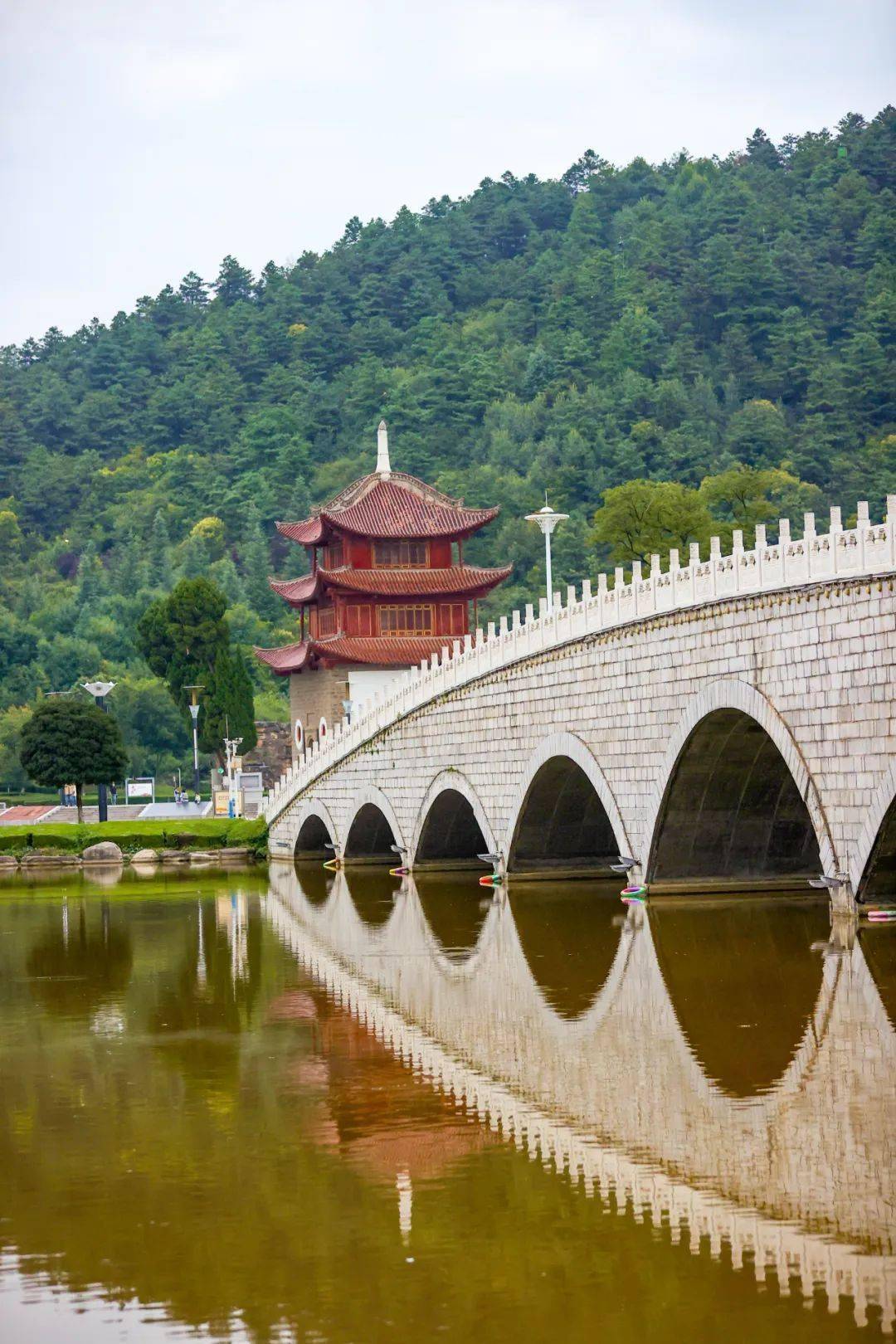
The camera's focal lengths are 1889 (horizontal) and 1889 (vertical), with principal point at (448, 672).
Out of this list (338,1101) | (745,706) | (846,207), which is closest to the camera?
(338,1101)

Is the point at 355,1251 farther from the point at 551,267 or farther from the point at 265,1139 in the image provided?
the point at 551,267

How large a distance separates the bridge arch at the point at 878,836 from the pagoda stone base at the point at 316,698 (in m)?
28.2

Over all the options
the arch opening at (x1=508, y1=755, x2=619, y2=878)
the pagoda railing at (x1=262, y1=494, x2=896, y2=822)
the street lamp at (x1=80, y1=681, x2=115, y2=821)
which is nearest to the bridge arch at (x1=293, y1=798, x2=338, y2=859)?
the pagoda railing at (x1=262, y1=494, x2=896, y2=822)

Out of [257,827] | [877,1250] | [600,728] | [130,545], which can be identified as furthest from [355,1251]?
[130,545]

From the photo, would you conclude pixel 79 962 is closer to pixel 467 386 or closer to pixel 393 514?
pixel 393 514

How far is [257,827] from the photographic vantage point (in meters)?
40.7

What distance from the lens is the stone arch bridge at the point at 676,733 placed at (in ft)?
57.4

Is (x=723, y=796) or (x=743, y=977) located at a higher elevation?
(x=723, y=796)

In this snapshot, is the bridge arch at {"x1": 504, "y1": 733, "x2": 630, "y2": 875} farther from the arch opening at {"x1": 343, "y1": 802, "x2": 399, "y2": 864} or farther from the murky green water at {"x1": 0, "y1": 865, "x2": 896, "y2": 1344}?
the arch opening at {"x1": 343, "y1": 802, "x2": 399, "y2": 864}

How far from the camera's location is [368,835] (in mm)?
35062

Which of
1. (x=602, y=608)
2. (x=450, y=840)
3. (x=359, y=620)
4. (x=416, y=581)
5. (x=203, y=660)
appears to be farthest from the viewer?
(x=203, y=660)

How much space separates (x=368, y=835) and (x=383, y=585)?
42.1 feet

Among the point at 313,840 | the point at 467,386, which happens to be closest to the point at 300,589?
the point at 313,840

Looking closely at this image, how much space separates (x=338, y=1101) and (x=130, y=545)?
80.9 m
